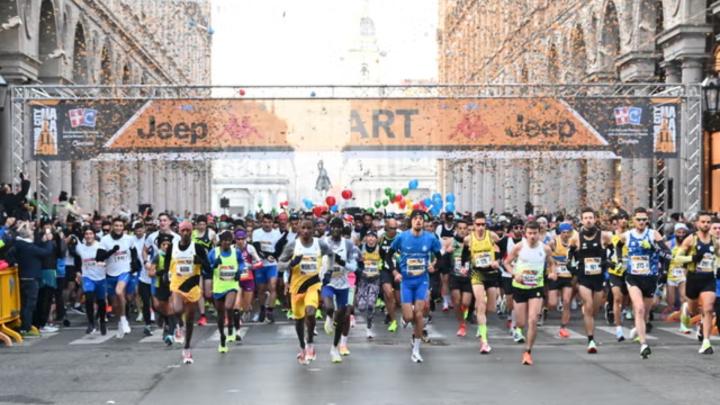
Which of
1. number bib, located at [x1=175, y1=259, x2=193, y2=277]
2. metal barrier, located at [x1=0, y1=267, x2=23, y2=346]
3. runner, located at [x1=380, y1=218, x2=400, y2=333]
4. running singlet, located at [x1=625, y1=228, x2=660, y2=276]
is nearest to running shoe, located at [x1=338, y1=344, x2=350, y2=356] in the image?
number bib, located at [x1=175, y1=259, x2=193, y2=277]

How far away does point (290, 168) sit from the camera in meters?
162

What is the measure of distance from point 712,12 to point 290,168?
132 m

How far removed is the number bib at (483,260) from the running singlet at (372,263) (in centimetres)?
230

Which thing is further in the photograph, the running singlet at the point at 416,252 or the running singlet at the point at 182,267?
the running singlet at the point at 182,267

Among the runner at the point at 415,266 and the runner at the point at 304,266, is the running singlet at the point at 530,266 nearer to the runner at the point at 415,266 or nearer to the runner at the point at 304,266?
the runner at the point at 415,266

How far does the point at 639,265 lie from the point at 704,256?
106 cm

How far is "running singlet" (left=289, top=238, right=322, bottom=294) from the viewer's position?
49.1 feet

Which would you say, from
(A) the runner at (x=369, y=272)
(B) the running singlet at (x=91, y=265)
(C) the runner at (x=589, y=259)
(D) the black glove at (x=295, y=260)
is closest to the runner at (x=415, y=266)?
(D) the black glove at (x=295, y=260)

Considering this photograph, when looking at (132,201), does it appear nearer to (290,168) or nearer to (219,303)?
(219,303)

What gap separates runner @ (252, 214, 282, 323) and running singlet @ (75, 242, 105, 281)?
10.5ft

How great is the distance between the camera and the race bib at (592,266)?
53.1ft

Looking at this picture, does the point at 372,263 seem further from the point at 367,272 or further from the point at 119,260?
the point at 119,260

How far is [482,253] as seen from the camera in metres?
17.3

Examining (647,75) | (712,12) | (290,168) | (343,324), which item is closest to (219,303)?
(343,324)
